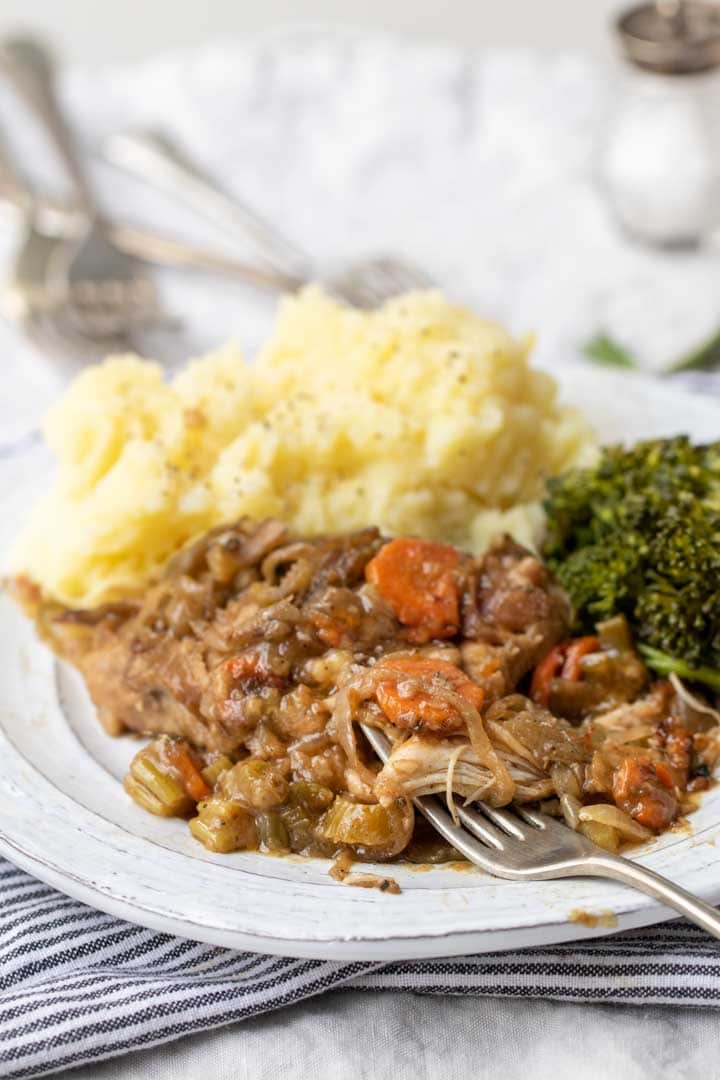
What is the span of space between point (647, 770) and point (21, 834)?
249 cm

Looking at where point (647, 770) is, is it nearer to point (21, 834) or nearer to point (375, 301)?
point (21, 834)

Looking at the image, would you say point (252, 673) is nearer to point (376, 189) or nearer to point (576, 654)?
point (576, 654)

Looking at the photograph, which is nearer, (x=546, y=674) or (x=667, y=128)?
(x=546, y=674)

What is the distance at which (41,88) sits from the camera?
11680mm

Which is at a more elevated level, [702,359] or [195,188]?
[195,188]

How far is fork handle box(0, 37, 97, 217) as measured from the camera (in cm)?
1148

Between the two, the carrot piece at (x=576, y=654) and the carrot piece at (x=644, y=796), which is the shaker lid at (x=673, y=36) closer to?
the carrot piece at (x=576, y=654)

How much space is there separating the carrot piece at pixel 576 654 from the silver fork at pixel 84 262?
5.24 m

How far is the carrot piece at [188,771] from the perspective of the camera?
217 inches

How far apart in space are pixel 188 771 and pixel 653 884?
2.04 meters

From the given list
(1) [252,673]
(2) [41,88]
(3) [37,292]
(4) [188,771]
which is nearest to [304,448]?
(1) [252,673]

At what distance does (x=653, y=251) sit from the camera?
1100cm

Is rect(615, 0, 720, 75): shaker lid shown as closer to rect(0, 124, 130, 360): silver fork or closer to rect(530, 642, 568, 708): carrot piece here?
rect(0, 124, 130, 360): silver fork

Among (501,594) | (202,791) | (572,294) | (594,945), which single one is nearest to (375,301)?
(572,294)
